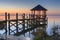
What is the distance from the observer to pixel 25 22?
25.5 m

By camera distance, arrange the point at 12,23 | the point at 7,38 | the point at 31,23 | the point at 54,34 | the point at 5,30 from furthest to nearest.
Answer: the point at 31,23 < the point at 12,23 < the point at 5,30 < the point at 7,38 < the point at 54,34

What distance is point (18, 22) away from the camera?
23.8 meters

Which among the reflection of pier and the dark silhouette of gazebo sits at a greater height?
the dark silhouette of gazebo

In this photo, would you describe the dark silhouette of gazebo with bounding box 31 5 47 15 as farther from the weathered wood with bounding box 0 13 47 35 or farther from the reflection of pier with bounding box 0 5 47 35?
the weathered wood with bounding box 0 13 47 35

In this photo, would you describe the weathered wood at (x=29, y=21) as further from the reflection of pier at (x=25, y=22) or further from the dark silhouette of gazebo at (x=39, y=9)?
the dark silhouette of gazebo at (x=39, y=9)

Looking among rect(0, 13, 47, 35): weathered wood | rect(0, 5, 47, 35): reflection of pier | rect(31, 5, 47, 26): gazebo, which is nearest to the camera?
rect(0, 5, 47, 35): reflection of pier

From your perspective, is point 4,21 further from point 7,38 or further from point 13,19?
point 7,38

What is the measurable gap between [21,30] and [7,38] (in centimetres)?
1303

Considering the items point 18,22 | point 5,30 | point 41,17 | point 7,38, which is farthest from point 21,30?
point 7,38

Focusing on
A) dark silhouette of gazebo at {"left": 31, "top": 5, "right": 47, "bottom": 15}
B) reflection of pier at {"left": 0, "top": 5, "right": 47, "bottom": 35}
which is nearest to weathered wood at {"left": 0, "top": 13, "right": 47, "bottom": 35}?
reflection of pier at {"left": 0, "top": 5, "right": 47, "bottom": 35}

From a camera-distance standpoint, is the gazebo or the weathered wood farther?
the gazebo

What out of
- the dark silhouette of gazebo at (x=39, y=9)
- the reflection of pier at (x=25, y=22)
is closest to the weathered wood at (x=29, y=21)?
the reflection of pier at (x=25, y=22)

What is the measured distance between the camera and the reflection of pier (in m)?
21.5

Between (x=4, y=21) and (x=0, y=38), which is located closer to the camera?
(x=0, y=38)
